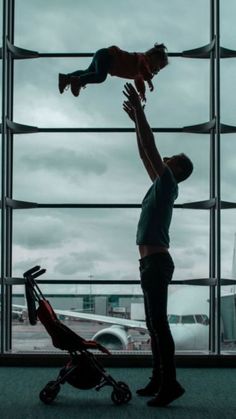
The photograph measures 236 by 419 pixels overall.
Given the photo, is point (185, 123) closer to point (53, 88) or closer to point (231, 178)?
point (231, 178)

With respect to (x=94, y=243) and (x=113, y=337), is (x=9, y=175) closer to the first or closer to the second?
(x=94, y=243)

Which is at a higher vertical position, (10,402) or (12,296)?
(12,296)

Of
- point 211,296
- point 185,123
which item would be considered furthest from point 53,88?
point 211,296

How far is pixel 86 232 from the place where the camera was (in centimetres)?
598

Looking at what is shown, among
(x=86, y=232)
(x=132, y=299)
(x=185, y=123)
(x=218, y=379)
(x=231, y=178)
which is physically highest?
(x=185, y=123)

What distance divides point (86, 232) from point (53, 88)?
3.88ft

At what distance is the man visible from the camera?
3.42 meters

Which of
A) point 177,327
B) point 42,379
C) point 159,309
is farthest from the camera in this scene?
point 177,327

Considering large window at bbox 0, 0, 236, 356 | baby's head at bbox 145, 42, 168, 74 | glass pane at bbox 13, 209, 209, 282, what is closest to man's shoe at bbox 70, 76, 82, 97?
baby's head at bbox 145, 42, 168, 74

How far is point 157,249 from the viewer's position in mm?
3469

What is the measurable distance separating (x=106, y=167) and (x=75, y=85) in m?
2.16

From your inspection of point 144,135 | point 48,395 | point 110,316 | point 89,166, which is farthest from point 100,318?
point 144,135

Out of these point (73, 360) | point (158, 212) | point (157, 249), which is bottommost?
point (73, 360)

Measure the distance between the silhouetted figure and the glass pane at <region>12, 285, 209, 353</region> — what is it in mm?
2301
